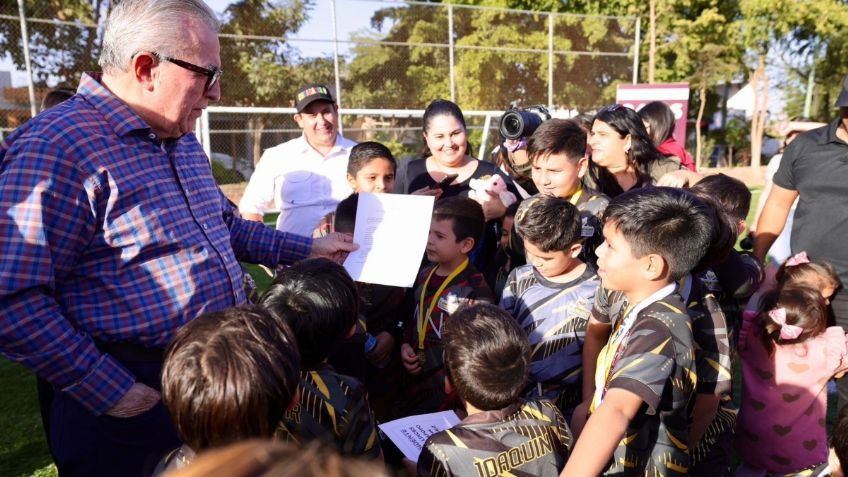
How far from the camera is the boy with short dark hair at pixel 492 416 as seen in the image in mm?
1760

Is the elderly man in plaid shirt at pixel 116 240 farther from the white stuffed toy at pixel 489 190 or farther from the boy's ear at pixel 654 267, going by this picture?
the white stuffed toy at pixel 489 190

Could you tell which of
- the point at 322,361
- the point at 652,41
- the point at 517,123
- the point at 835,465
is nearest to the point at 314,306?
the point at 322,361

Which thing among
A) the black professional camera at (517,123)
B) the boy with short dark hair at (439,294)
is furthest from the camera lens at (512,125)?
the boy with short dark hair at (439,294)

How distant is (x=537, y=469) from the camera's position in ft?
5.89

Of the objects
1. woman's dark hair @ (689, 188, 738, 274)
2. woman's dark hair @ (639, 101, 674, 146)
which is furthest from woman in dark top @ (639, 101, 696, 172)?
woman's dark hair @ (689, 188, 738, 274)

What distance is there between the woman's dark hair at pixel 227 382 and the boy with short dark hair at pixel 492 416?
624 millimetres

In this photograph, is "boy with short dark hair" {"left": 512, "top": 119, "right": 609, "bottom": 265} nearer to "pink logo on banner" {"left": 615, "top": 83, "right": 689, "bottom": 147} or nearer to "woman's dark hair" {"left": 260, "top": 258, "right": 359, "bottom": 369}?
"woman's dark hair" {"left": 260, "top": 258, "right": 359, "bottom": 369}

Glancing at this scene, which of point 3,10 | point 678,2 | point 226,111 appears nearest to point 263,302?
point 226,111

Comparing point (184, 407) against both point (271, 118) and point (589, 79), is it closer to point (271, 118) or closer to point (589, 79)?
point (271, 118)

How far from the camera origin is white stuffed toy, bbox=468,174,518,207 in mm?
3191

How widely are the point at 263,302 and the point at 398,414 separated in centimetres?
158

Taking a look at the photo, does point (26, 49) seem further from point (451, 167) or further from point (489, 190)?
point (489, 190)

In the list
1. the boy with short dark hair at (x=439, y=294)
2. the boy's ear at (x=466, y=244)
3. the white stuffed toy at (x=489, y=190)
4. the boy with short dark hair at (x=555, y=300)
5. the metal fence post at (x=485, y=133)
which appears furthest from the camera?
the metal fence post at (x=485, y=133)

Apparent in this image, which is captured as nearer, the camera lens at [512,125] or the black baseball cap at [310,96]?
the camera lens at [512,125]
